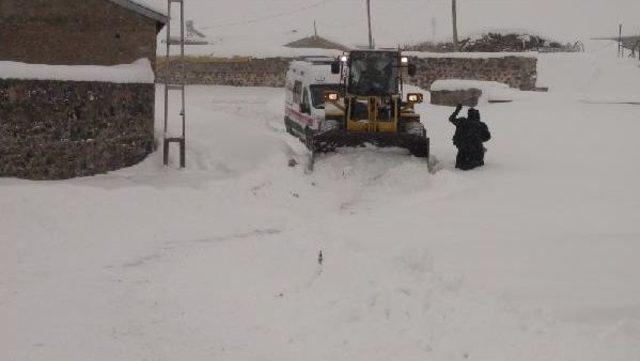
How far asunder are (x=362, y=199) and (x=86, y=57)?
6313 mm

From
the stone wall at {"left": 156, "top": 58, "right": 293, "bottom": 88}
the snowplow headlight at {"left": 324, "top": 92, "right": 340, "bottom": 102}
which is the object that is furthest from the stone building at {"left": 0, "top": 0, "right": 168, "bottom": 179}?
the stone wall at {"left": 156, "top": 58, "right": 293, "bottom": 88}

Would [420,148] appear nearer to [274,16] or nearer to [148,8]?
[148,8]

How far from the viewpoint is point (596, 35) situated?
58.0 metres

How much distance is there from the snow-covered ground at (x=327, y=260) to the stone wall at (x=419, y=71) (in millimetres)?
16110

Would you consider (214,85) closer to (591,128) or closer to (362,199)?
(591,128)

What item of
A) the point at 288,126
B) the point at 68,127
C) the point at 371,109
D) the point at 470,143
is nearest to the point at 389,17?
the point at 288,126

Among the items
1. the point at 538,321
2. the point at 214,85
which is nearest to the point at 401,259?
the point at 538,321

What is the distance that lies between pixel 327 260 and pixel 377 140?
7.31 metres

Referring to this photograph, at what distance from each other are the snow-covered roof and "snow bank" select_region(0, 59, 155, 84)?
0.94 m

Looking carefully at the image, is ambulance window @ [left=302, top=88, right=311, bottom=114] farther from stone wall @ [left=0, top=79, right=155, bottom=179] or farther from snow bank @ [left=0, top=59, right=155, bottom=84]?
stone wall @ [left=0, top=79, right=155, bottom=179]

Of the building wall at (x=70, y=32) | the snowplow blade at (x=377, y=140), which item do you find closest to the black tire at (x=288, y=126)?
the snowplow blade at (x=377, y=140)

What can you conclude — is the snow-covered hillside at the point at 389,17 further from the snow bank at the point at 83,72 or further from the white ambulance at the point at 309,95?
the snow bank at the point at 83,72

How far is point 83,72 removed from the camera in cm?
1388

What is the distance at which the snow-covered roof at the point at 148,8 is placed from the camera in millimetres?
15188
